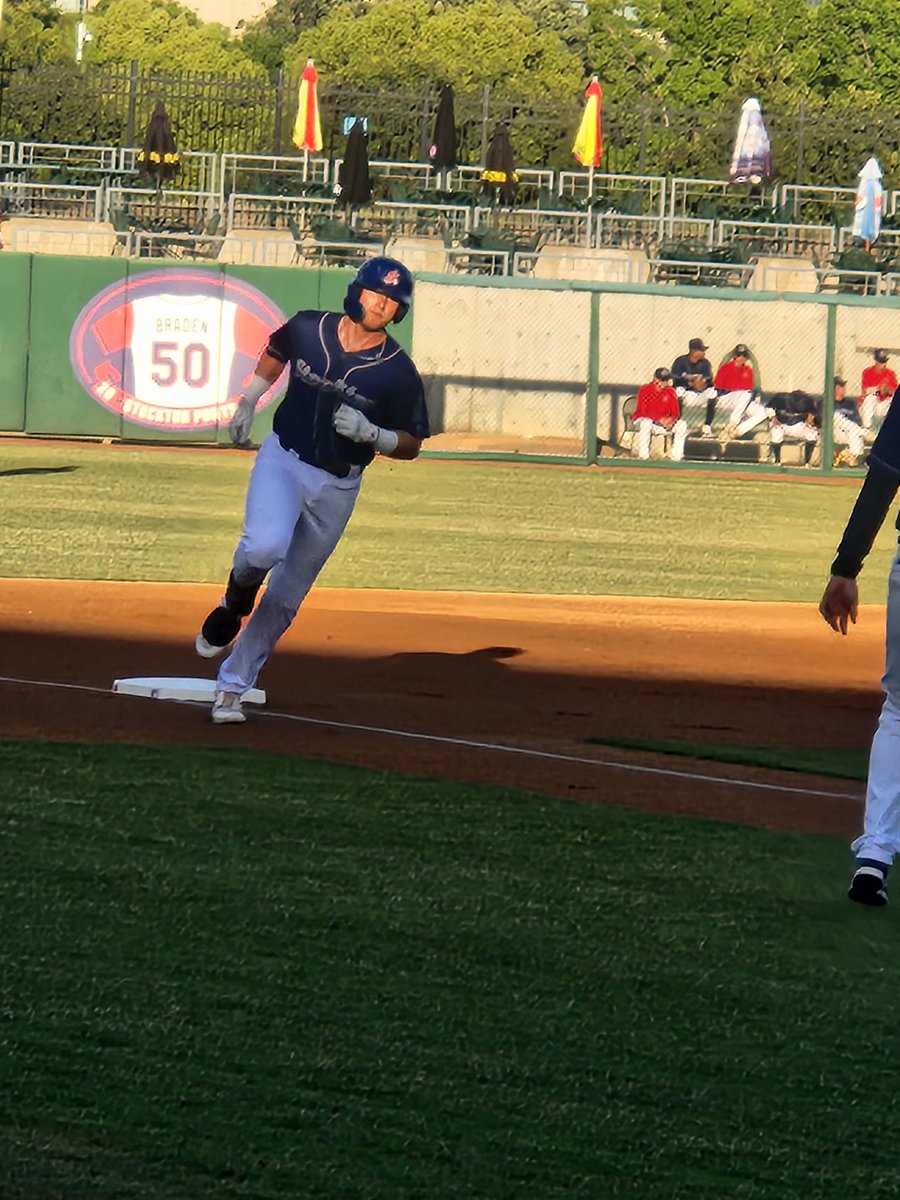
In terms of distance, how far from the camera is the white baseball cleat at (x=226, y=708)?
28.6 ft

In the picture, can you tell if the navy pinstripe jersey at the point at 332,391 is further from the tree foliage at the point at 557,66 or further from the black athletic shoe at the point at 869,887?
the tree foliage at the point at 557,66

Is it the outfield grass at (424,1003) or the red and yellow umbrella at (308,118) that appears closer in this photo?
the outfield grass at (424,1003)

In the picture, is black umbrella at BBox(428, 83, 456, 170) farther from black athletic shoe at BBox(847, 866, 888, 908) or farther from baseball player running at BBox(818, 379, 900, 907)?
black athletic shoe at BBox(847, 866, 888, 908)

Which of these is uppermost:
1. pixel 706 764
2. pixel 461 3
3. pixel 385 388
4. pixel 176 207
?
pixel 461 3

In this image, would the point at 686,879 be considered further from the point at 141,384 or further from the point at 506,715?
the point at 141,384

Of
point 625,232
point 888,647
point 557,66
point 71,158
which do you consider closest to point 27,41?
point 557,66

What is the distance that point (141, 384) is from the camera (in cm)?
2789

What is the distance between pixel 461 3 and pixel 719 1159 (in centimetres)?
8995

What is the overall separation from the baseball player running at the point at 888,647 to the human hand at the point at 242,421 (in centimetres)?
314

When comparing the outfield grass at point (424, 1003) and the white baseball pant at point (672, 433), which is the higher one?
the white baseball pant at point (672, 433)

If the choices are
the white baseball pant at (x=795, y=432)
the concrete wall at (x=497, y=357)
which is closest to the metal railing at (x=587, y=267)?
the concrete wall at (x=497, y=357)

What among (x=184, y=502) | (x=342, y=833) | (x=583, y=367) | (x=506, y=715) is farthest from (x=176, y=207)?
(x=342, y=833)

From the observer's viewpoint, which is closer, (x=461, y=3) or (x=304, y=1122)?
(x=304, y=1122)

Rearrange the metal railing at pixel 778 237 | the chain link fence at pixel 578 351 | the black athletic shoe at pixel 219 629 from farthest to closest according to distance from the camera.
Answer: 1. the metal railing at pixel 778 237
2. the chain link fence at pixel 578 351
3. the black athletic shoe at pixel 219 629
